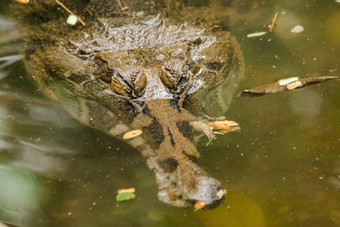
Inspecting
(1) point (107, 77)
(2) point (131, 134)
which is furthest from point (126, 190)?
(1) point (107, 77)

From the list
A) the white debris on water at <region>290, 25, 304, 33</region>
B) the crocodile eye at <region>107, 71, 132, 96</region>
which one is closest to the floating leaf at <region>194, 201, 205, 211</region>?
the crocodile eye at <region>107, 71, 132, 96</region>

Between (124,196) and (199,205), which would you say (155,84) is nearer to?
(124,196)

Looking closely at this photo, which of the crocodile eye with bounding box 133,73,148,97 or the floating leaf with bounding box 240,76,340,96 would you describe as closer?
the crocodile eye with bounding box 133,73,148,97

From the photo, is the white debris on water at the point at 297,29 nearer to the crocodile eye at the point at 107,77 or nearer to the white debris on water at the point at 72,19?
the crocodile eye at the point at 107,77

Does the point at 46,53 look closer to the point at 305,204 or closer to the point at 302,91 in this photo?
the point at 302,91

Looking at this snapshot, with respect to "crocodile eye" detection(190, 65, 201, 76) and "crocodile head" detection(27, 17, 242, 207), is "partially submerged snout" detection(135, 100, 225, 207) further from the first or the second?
"crocodile eye" detection(190, 65, 201, 76)
